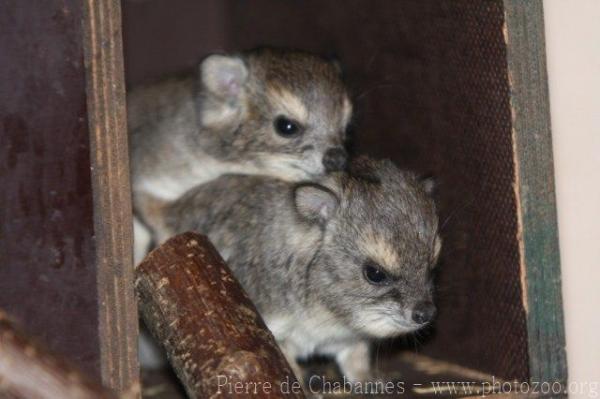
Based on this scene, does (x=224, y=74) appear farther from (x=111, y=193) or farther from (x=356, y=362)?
(x=111, y=193)

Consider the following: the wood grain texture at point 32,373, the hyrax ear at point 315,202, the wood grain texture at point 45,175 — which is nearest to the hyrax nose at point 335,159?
the hyrax ear at point 315,202

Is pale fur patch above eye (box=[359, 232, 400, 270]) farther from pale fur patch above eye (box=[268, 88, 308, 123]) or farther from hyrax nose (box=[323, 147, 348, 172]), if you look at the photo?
pale fur patch above eye (box=[268, 88, 308, 123])

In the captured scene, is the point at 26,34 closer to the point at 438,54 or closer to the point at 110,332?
the point at 110,332

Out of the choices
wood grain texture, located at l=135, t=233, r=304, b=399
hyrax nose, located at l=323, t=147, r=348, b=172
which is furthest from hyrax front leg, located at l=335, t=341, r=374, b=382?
wood grain texture, located at l=135, t=233, r=304, b=399

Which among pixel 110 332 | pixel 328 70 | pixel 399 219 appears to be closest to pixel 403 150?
pixel 328 70

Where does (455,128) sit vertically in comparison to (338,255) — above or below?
above

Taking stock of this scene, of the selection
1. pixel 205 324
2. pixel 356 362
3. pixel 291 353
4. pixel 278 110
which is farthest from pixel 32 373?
pixel 278 110
